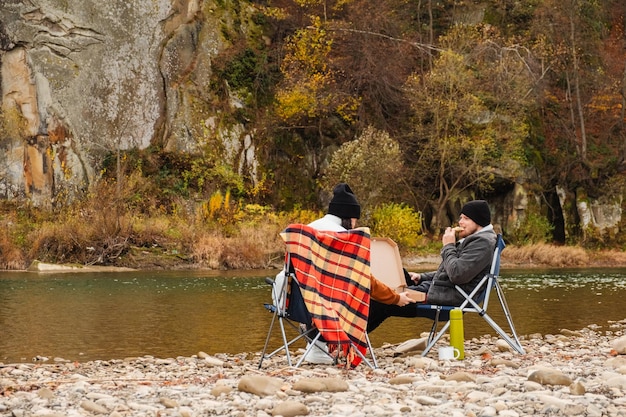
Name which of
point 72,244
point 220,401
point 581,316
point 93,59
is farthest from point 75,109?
point 220,401

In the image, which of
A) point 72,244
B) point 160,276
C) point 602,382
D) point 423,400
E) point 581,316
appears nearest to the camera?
point 423,400

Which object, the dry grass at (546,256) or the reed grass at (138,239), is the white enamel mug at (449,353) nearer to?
the reed grass at (138,239)

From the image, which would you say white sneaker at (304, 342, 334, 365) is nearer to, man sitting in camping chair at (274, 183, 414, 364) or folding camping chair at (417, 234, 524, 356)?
man sitting in camping chair at (274, 183, 414, 364)

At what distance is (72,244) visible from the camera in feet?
76.5

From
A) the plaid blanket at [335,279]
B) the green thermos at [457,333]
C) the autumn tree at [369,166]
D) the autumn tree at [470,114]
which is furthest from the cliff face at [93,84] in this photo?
the green thermos at [457,333]

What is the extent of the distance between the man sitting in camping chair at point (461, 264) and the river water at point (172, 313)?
1925 millimetres

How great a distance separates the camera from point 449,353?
277 inches

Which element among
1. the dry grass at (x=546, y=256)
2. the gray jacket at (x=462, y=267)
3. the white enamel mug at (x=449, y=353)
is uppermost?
the gray jacket at (x=462, y=267)

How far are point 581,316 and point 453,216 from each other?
64.0 feet

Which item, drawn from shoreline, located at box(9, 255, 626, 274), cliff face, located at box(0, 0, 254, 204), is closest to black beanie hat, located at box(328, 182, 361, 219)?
shoreline, located at box(9, 255, 626, 274)

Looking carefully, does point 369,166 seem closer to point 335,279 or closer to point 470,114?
point 470,114

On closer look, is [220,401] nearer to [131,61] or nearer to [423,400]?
[423,400]

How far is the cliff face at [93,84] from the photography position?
2961 cm

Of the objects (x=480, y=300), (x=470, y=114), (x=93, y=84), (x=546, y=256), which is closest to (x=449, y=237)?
(x=480, y=300)
